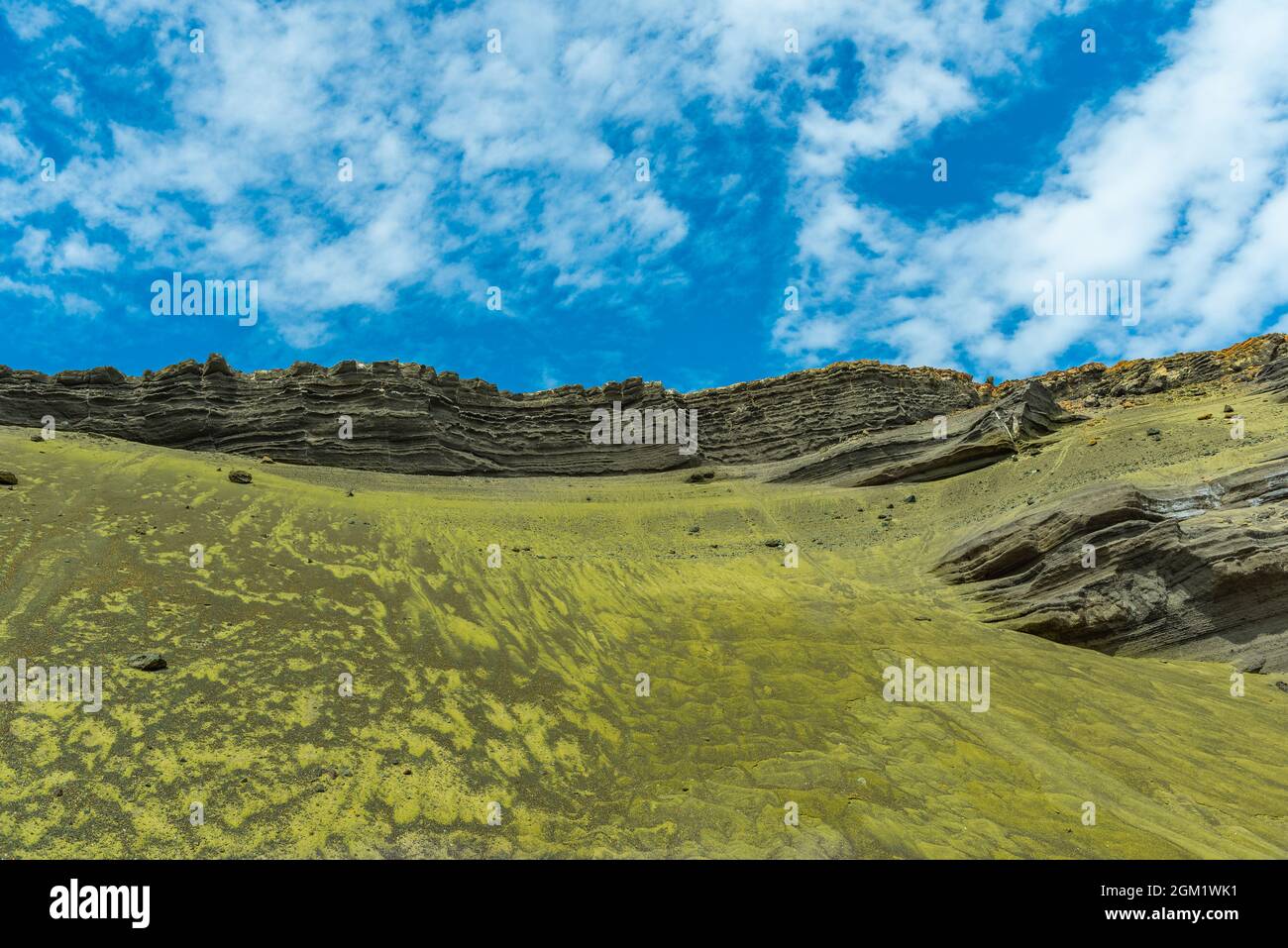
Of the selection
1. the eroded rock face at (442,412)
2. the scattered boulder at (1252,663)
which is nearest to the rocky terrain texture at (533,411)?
the eroded rock face at (442,412)

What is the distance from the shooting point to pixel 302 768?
1010 cm

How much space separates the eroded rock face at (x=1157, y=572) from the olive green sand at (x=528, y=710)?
1.10 metres

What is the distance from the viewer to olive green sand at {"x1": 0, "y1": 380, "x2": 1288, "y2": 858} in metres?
9.40

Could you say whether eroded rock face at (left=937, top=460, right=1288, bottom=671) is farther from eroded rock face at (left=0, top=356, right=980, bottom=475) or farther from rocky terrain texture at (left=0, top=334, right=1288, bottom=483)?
eroded rock face at (left=0, top=356, right=980, bottom=475)

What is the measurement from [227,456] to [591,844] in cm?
3223

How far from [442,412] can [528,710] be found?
32154 mm

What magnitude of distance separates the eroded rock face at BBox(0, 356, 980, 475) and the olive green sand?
13.9 m

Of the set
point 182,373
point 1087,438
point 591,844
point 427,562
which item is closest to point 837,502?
point 1087,438

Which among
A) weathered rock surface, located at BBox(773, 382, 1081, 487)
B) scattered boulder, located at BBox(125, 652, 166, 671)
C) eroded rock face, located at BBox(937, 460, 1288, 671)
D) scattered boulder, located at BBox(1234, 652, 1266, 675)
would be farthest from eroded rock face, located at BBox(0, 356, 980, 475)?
scattered boulder, located at BBox(1234, 652, 1266, 675)

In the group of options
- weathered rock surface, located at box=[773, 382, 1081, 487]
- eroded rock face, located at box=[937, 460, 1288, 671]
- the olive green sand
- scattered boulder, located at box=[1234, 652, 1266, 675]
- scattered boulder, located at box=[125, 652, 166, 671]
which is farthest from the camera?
weathered rock surface, located at box=[773, 382, 1081, 487]

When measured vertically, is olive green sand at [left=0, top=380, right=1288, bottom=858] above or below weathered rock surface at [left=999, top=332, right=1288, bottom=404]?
below

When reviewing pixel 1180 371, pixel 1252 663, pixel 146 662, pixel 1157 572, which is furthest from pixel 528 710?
pixel 1180 371

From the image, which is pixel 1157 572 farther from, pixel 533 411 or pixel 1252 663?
pixel 533 411
